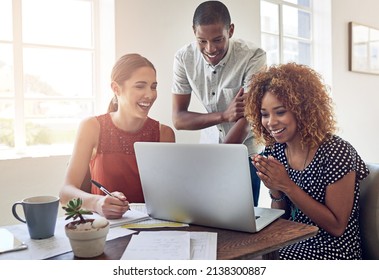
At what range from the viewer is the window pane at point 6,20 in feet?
5.70

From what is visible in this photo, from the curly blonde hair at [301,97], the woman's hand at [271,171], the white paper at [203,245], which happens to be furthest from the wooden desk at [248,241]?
the curly blonde hair at [301,97]

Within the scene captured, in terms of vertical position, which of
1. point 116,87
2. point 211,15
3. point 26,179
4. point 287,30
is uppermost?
point 287,30

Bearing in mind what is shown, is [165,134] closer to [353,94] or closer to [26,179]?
[26,179]

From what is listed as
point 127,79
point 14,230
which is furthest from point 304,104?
point 14,230

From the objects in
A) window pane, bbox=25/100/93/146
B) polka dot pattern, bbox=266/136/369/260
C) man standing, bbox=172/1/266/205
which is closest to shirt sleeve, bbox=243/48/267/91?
man standing, bbox=172/1/266/205

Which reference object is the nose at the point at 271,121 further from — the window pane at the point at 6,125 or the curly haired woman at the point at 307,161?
the window pane at the point at 6,125

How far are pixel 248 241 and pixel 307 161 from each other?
0.41 metres

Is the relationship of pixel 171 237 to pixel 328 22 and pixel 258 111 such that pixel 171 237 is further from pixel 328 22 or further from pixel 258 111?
pixel 328 22

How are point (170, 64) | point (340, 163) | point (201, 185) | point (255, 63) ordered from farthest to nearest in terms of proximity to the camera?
point (170, 64), point (255, 63), point (340, 163), point (201, 185)

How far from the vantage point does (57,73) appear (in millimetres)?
1868

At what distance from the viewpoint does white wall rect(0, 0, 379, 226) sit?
64.7 inches

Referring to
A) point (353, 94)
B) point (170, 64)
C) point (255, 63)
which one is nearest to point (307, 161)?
point (255, 63)

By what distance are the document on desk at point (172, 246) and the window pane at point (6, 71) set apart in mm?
1270

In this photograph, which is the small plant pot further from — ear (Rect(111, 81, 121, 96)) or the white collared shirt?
the white collared shirt
